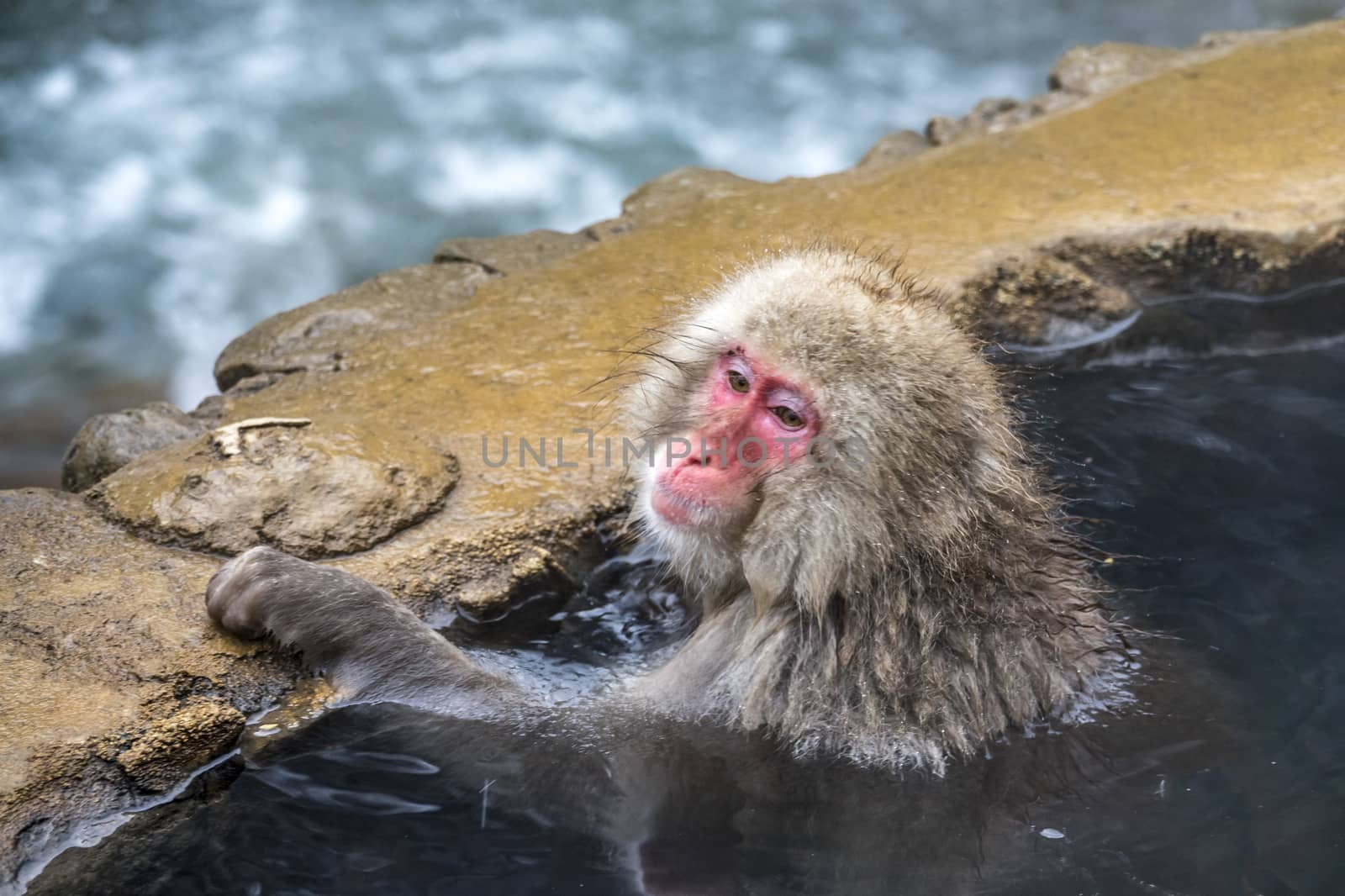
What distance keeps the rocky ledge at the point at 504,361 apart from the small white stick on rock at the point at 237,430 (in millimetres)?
10

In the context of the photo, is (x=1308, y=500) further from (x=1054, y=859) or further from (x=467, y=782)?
(x=467, y=782)

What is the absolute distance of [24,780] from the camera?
97.8 inches

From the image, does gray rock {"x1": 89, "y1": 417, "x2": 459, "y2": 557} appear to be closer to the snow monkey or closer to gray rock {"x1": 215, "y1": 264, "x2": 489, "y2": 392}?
the snow monkey

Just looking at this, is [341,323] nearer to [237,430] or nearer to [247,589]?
[237,430]

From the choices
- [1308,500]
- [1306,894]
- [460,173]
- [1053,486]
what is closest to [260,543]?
[1053,486]

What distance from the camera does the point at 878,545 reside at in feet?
8.95

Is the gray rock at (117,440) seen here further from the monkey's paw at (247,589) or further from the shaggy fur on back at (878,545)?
the shaggy fur on back at (878,545)

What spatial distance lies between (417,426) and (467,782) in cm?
133

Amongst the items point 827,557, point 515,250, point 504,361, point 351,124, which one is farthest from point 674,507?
point 351,124

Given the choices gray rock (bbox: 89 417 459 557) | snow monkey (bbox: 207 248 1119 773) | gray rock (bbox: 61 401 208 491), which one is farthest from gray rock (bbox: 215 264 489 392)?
snow monkey (bbox: 207 248 1119 773)

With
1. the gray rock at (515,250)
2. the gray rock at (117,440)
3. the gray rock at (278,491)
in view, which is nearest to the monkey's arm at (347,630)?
A: the gray rock at (278,491)

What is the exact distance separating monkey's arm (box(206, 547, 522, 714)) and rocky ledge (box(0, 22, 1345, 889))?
91 mm

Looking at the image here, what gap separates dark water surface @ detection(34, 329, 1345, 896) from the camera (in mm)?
2611

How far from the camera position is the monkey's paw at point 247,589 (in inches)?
116
